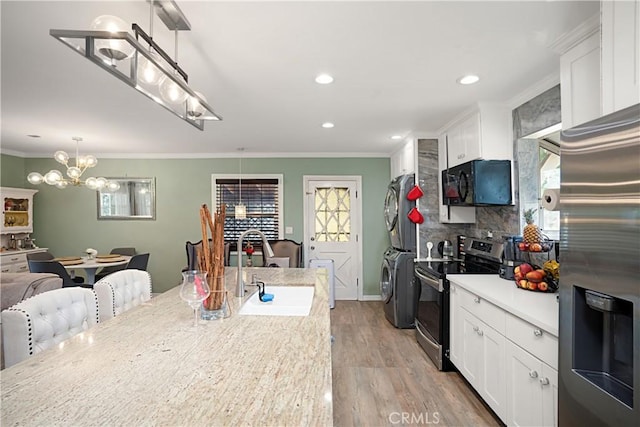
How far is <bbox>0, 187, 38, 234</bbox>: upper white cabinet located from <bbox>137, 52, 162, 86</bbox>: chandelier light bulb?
4917 mm

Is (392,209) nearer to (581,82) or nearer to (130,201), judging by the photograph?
(581,82)

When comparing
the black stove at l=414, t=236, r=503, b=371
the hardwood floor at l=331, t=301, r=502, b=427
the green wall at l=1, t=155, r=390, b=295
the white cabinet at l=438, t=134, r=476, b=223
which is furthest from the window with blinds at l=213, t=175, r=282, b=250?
the black stove at l=414, t=236, r=503, b=371

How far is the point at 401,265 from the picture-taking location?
4.01 metres

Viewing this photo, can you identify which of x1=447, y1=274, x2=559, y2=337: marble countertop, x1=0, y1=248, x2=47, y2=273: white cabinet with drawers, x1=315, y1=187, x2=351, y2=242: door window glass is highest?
x1=315, y1=187, x2=351, y2=242: door window glass

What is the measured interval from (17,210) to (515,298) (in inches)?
261

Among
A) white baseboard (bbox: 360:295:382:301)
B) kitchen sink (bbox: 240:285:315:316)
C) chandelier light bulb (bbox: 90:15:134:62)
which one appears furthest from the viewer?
white baseboard (bbox: 360:295:382:301)

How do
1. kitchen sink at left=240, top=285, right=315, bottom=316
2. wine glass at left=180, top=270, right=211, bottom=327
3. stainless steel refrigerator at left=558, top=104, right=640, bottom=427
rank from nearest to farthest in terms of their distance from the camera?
stainless steel refrigerator at left=558, top=104, right=640, bottom=427
wine glass at left=180, top=270, right=211, bottom=327
kitchen sink at left=240, top=285, right=315, bottom=316

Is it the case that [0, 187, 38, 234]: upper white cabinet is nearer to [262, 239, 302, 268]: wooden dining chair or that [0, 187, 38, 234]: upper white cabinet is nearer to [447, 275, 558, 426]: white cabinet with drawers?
[262, 239, 302, 268]: wooden dining chair

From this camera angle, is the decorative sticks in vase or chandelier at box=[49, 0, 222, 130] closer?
chandelier at box=[49, 0, 222, 130]

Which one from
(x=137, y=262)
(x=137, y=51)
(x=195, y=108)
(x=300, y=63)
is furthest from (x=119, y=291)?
(x=137, y=262)

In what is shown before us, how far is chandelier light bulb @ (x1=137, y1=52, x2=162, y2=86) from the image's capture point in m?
1.40

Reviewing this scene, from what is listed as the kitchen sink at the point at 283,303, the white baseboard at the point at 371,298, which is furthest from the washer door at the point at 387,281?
the kitchen sink at the point at 283,303

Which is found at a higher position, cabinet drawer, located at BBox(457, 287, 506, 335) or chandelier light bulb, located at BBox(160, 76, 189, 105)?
chandelier light bulb, located at BBox(160, 76, 189, 105)

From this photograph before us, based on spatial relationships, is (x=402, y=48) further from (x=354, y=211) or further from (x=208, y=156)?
(x=208, y=156)
